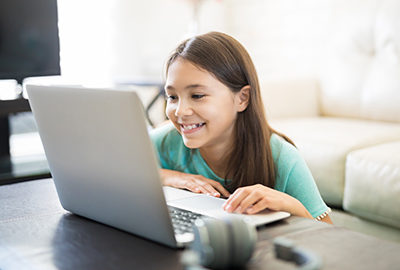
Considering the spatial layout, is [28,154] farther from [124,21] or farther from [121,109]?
[121,109]

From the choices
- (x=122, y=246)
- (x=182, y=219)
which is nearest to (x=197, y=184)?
(x=182, y=219)

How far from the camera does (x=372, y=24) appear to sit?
2.47 metres

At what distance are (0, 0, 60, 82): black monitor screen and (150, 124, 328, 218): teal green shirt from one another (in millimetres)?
1328

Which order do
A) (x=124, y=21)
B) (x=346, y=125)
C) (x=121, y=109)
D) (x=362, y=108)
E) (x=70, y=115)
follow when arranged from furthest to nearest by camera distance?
(x=124, y=21) < (x=362, y=108) < (x=346, y=125) < (x=70, y=115) < (x=121, y=109)

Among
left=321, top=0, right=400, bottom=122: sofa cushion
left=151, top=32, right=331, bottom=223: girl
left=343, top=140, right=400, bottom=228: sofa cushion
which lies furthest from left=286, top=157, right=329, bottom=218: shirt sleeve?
left=321, top=0, right=400, bottom=122: sofa cushion

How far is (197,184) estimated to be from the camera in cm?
113

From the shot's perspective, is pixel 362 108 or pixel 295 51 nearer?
A: pixel 362 108

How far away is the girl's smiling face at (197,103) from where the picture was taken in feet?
4.01

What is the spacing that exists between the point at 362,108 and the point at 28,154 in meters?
1.66

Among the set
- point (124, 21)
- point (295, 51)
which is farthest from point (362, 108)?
point (124, 21)

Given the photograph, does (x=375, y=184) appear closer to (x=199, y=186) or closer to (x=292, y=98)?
(x=199, y=186)

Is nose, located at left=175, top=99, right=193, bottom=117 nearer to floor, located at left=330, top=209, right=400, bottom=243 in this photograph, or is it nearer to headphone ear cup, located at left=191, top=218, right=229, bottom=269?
headphone ear cup, located at left=191, top=218, right=229, bottom=269

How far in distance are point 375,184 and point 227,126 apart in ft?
2.15

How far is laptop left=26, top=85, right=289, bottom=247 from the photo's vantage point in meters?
0.72
